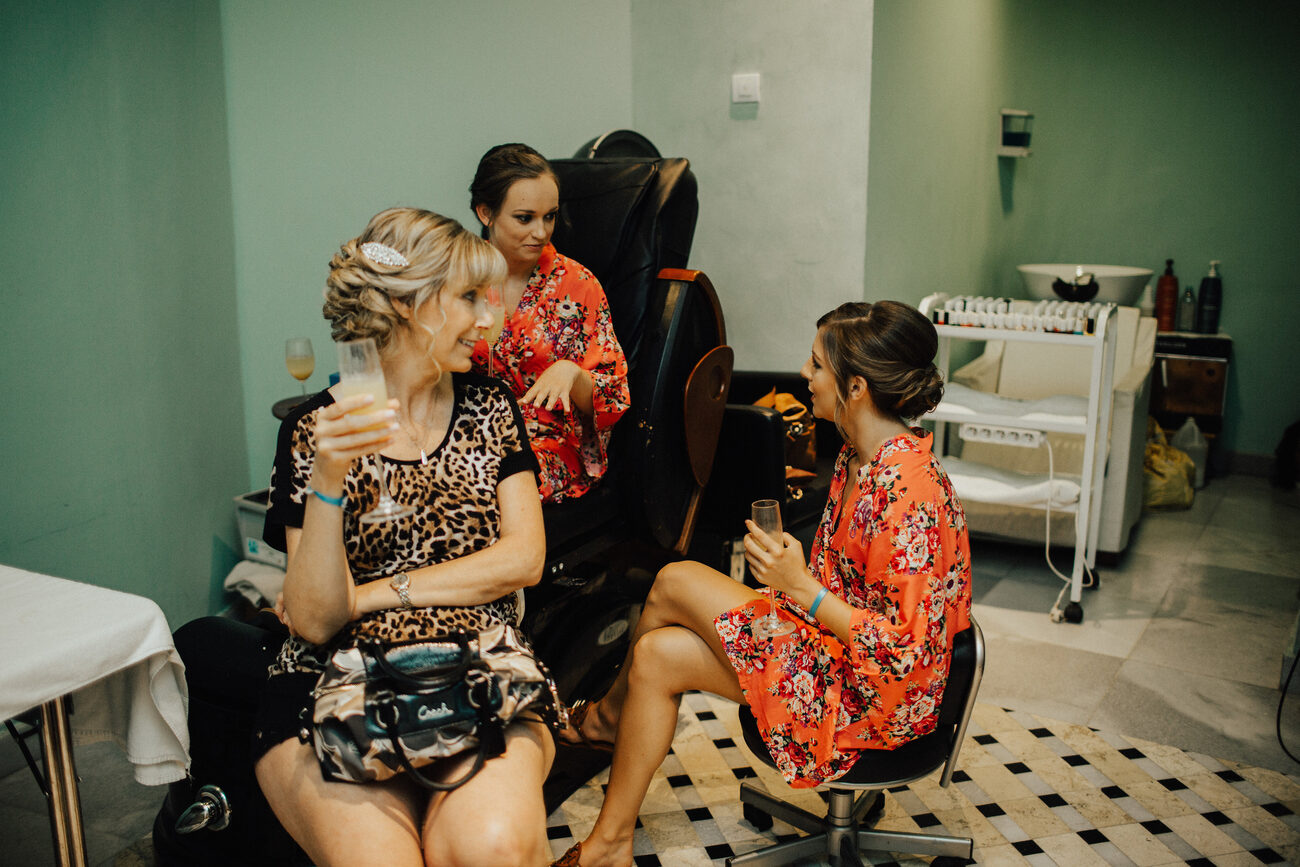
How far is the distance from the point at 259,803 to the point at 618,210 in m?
1.60

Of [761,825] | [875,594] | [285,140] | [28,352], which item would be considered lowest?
[761,825]

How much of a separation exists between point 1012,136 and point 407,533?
425cm

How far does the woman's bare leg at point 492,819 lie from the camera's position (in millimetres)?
1393

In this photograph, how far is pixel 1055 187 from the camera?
5.44 meters

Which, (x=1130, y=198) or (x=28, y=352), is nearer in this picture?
(x=28, y=352)

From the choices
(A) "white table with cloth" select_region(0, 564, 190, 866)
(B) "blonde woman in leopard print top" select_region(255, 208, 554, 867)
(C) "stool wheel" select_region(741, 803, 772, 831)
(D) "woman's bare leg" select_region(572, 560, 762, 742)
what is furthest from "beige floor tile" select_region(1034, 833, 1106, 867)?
(A) "white table with cloth" select_region(0, 564, 190, 866)

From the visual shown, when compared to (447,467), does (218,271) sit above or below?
above

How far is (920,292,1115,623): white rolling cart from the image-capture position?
3.16 m

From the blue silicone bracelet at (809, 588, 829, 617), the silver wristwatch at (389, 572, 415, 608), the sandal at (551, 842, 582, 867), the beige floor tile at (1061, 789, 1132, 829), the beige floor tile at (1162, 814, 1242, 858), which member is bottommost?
the beige floor tile at (1162, 814, 1242, 858)

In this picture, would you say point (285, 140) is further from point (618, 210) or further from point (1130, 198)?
point (1130, 198)

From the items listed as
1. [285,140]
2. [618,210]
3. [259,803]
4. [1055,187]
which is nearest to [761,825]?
[259,803]

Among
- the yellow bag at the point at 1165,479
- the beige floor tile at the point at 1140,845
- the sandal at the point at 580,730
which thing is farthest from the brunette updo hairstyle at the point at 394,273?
the yellow bag at the point at 1165,479

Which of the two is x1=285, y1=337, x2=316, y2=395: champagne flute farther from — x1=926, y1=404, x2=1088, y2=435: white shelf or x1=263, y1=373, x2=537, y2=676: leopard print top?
x1=926, y1=404, x2=1088, y2=435: white shelf

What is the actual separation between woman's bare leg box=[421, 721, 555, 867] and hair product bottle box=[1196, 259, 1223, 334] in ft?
15.5
